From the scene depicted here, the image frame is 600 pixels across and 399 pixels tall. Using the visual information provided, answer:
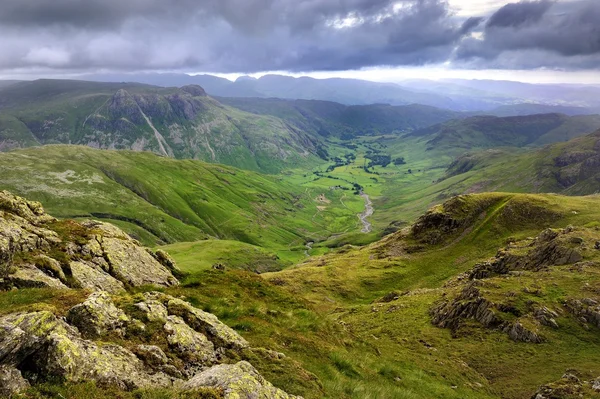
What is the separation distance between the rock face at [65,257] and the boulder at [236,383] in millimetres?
18478

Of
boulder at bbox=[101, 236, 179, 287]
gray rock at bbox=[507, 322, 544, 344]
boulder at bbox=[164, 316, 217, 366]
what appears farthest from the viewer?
gray rock at bbox=[507, 322, 544, 344]

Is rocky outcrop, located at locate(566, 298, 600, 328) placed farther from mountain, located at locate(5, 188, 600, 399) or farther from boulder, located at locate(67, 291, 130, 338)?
boulder, located at locate(67, 291, 130, 338)

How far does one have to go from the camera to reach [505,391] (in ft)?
142

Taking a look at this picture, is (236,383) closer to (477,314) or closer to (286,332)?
(286,332)

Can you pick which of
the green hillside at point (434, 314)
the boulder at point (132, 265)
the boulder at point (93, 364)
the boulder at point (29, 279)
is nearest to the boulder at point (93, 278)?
the boulder at point (132, 265)

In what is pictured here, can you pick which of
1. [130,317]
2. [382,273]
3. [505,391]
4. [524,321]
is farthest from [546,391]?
[382,273]

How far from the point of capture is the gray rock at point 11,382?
13.3 m

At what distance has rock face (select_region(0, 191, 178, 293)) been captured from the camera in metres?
28.8

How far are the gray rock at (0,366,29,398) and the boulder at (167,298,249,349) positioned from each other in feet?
39.4

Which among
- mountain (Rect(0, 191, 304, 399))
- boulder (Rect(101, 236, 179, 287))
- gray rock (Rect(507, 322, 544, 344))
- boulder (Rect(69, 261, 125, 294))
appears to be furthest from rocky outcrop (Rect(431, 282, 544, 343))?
boulder (Rect(69, 261, 125, 294))

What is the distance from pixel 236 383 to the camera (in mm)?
17672

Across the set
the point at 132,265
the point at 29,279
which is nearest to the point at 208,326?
the point at 29,279

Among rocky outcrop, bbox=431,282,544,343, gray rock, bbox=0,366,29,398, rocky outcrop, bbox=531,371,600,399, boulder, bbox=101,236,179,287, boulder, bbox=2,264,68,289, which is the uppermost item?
gray rock, bbox=0,366,29,398

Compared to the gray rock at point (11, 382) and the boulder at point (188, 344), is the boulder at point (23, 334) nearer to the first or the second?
the gray rock at point (11, 382)
